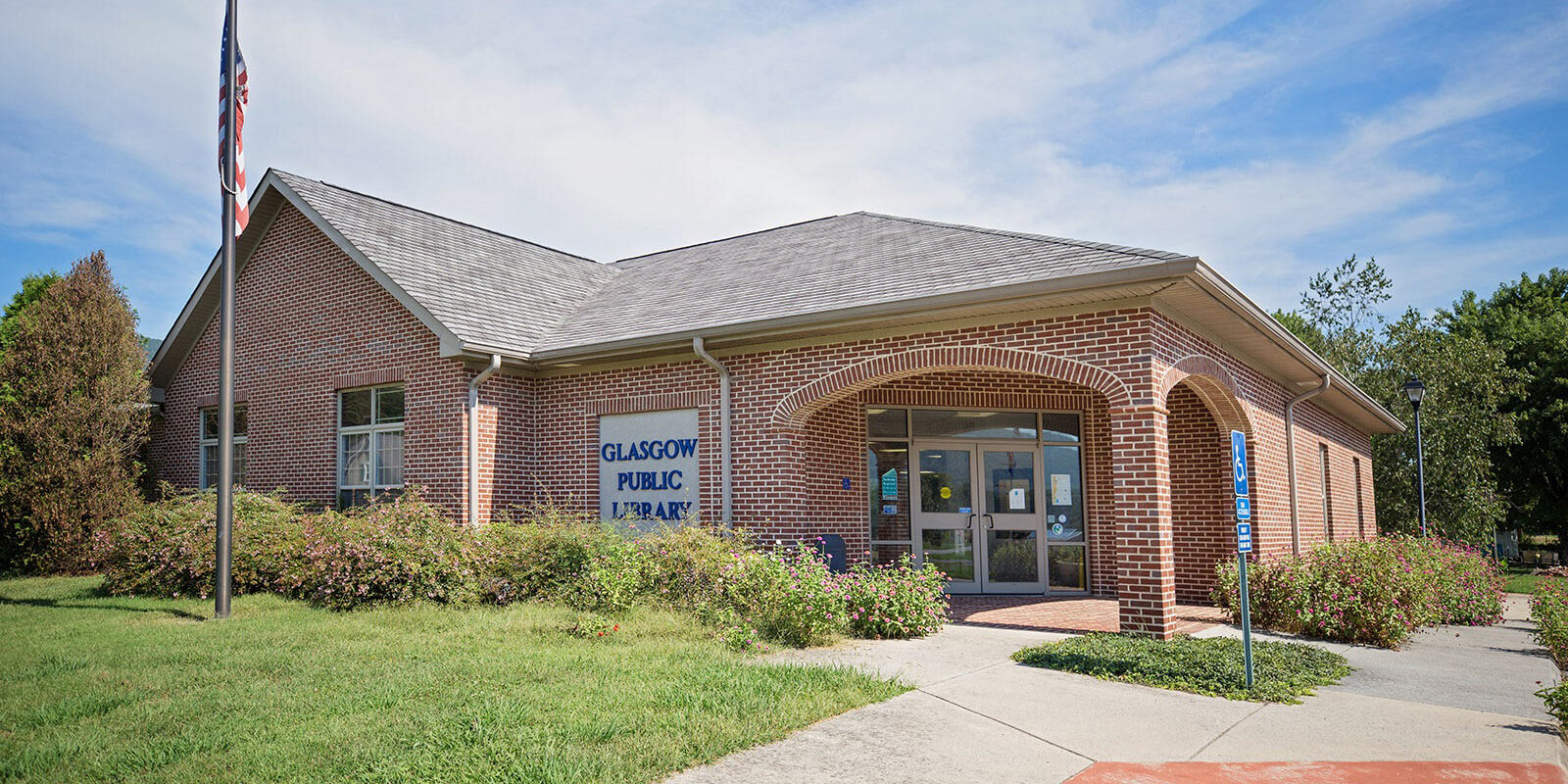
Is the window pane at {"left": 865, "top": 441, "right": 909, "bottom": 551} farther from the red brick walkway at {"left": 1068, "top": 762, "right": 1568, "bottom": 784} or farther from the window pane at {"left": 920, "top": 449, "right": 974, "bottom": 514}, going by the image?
the red brick walkway at {"left": 1068, "top": 762, "right": 1568, "bottom": 784}

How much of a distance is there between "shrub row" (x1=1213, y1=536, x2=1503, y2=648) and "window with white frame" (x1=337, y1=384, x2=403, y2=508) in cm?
1109

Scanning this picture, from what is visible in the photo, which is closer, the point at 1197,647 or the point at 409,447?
the point at 1197,647

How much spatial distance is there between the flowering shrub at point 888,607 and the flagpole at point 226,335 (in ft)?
20.8

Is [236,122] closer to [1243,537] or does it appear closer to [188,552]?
[188,552]

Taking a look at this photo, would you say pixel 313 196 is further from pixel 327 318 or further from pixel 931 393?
pixel 931 393

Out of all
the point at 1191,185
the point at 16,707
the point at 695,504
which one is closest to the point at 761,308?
the point at 695,504

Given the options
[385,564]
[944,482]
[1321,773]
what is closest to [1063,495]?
[944,482]

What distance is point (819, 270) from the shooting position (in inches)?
508

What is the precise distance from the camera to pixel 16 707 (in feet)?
19.9

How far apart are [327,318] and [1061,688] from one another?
12.5 m

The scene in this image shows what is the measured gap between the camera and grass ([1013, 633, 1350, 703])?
6836 mm

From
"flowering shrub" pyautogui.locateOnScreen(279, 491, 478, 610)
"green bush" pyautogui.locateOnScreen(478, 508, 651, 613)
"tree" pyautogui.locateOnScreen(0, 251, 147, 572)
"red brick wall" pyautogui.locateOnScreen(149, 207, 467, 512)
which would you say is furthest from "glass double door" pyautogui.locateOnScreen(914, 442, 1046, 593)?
"tree" pyautogui.locateOnScreen(0, 251, 147, 572)

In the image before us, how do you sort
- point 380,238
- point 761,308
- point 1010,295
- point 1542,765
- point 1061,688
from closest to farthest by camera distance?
point 1542,765
point 1061,688
point 1010,295
point 761,308
point 380,238

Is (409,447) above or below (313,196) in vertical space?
below
